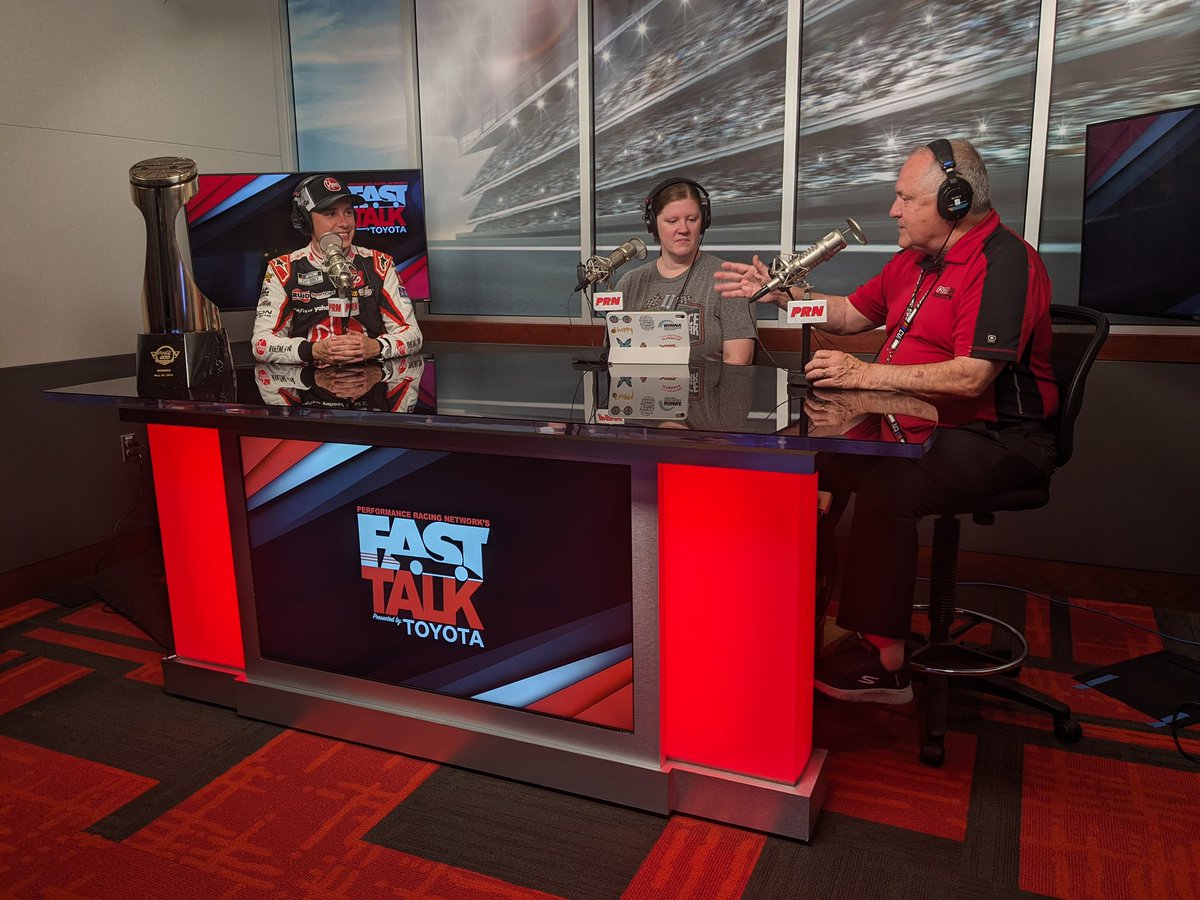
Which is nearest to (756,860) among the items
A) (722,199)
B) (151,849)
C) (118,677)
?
(151,849)

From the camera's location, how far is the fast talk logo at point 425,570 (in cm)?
216

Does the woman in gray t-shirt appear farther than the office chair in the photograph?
Yes

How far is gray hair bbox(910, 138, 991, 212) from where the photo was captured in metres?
2.28

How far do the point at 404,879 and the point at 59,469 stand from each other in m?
2.62

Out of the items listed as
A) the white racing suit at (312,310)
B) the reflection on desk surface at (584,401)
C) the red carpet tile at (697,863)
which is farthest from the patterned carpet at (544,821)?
the white racing suit at (312,310)

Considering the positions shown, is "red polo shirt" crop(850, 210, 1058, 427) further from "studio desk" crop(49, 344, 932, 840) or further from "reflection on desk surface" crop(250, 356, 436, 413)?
"reflection on desk surface" crop(250, 356, 436, 413)

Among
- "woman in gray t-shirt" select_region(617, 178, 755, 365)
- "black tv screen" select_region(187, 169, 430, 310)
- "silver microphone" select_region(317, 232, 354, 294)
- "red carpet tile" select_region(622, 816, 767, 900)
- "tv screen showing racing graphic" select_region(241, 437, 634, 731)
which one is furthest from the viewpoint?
"black tv screen" select_region(187, 169, 430, 310)

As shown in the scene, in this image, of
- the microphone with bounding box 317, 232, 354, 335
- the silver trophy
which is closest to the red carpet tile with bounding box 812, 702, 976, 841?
the microphone with bounding box 317, 232, 354, 335

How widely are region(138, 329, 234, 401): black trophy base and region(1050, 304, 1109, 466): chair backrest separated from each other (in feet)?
6.79

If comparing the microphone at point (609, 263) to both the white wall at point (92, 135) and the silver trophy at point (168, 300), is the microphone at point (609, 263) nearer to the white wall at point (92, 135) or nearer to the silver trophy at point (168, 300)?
the silver trophy at point (168, 300)

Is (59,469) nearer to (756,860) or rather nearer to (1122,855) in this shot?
(756,860)

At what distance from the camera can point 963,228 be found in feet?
7.73

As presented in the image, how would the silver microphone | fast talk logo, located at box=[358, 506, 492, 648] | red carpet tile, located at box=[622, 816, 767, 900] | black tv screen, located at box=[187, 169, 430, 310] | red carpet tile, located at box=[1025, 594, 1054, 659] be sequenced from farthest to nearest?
black tv screen, located at box=[187, 169, 430, 310], red carpet tile, located at box=[1025, 594, 1054, 659], the silver microphone, fast talk logo, located at box=[358, 506, 492, 648], red carpet tile, located at box=[622, 816, 767, 900]

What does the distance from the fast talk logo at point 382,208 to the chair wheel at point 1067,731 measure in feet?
10.6
